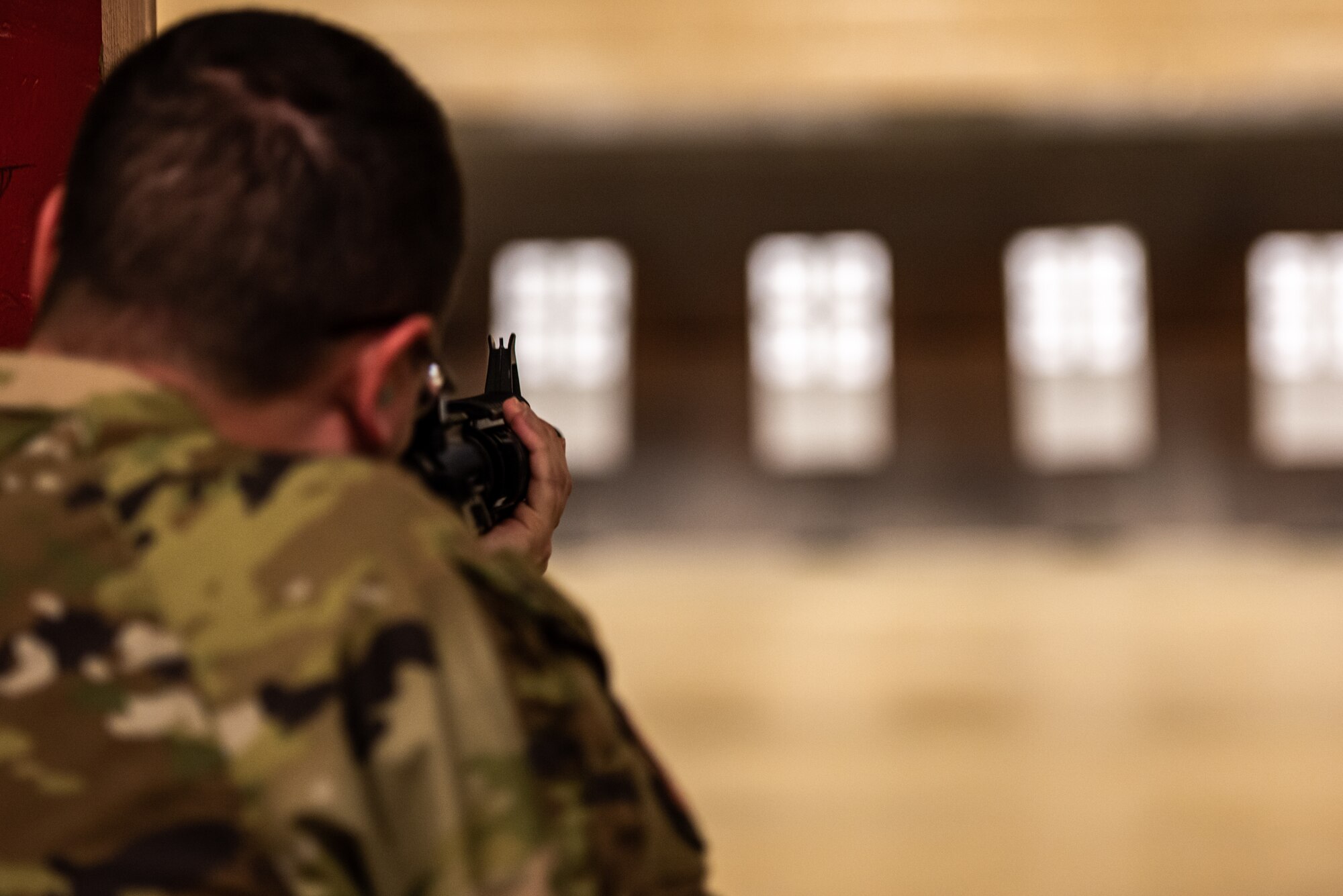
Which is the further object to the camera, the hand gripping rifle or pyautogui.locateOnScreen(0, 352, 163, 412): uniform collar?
the hand gripping rifle

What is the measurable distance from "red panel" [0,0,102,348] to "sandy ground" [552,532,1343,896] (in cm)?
214

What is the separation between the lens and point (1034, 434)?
7203 millimetres

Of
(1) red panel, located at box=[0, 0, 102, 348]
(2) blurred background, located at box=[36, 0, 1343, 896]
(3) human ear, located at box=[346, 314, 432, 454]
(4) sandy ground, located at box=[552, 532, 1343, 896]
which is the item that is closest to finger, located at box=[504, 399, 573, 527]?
(3) human ear, located at box=[346, 314, 432, 454]

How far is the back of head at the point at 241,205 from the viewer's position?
0.45 meters

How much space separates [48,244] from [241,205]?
9 centimetres

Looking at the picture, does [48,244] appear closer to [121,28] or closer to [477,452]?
[477,452]

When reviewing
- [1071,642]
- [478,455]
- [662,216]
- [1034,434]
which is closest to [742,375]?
[662,216]

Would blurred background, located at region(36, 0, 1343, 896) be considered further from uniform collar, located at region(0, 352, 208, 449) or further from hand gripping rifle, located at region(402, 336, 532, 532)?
uniform collar, located at region(0, 352, 208, 449)

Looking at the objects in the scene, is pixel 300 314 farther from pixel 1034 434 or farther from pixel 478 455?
pixel 1034 434

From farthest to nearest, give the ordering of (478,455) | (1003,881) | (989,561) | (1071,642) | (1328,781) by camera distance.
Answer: (989,561), (1071,642), (1328,781), (1003,881), (478,455)

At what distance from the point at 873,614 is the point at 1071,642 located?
0.85 m

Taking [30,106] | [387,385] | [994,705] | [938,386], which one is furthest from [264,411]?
[938,386]

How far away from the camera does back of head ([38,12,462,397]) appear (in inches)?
17.5

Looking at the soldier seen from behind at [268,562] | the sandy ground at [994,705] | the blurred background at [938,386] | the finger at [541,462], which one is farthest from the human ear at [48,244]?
the blurred background at [938,386]
